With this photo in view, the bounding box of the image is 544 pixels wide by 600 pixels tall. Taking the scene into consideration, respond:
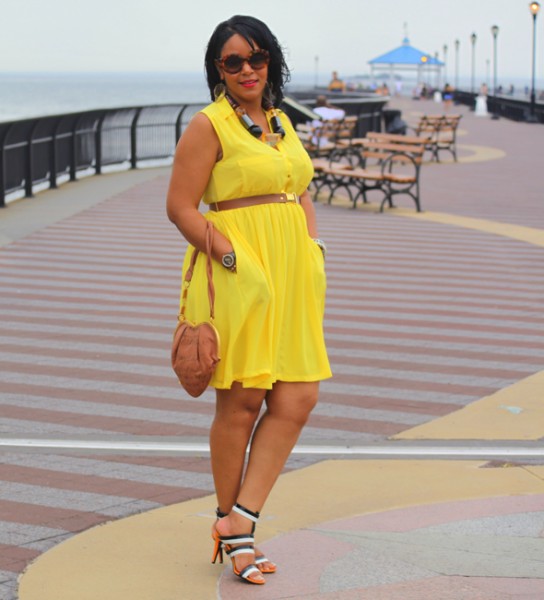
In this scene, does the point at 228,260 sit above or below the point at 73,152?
above

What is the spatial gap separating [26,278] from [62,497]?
632 cm

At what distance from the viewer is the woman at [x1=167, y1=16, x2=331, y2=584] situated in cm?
448

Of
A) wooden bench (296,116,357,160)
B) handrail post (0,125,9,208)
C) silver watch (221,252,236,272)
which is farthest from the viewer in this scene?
wooden bench (296,116,357,160)

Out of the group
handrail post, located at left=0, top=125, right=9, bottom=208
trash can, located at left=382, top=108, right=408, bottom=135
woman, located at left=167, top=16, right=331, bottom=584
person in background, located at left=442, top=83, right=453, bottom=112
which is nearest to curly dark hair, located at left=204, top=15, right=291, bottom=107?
woman, located at left=167, top=16, right=331, bottom=584

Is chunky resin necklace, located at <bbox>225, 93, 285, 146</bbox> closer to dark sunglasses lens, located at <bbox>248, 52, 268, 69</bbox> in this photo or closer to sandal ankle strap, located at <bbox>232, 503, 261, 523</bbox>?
dark sunglasses lens, located at <bbox>248, 52, 268, 69</bbox>

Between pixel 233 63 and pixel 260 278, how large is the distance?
75 cm

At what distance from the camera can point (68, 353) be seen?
8.66 m

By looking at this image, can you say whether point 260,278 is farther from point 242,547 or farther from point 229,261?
point 242,547

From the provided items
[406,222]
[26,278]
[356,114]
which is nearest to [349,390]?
[26,278]

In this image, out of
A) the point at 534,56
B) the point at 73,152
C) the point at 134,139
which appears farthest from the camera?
the point at 534,56

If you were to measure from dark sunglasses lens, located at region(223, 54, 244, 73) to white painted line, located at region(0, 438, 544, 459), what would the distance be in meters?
2.38

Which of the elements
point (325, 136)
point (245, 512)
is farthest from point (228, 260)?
point (325, 136)

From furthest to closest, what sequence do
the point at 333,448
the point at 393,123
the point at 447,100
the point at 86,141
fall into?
1. the point at 447,100
2. the point at 393,123
3. the point at 86,141
4. the point at 333,448

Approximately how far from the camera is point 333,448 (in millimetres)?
6445
